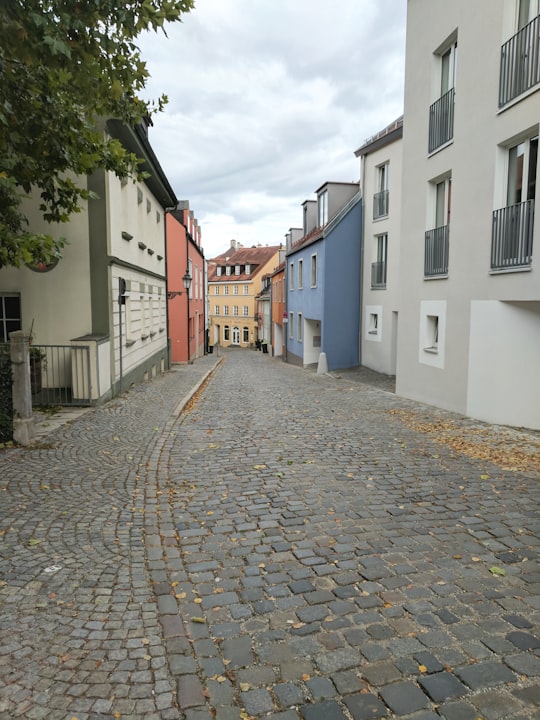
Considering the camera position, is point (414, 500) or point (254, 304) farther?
point (254, 304)

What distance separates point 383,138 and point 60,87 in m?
17.4

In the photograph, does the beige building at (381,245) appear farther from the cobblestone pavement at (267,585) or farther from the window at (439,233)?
the cobblestone pavement at (267,585)

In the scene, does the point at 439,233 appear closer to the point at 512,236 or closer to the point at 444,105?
the point at 444,105

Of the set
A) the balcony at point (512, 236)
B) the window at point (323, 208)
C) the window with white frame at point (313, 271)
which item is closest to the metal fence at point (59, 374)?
the balcony at point (512, 236)

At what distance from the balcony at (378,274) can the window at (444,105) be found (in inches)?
388

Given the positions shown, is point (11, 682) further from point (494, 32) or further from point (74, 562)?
point (494, 32)

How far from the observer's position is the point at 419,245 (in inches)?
551

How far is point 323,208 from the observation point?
89.8ft

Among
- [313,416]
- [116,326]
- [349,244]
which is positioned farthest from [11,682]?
[349,244]

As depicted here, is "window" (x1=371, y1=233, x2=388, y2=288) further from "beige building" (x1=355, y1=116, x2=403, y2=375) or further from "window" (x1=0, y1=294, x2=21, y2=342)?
"window" (x1=0, y1=294, x2=21, y2=342)

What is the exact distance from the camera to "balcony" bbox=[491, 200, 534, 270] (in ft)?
31.5

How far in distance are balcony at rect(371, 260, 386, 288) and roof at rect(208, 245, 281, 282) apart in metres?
48.7

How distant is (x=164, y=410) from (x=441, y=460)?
642 cm

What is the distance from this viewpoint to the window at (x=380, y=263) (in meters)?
23.1
